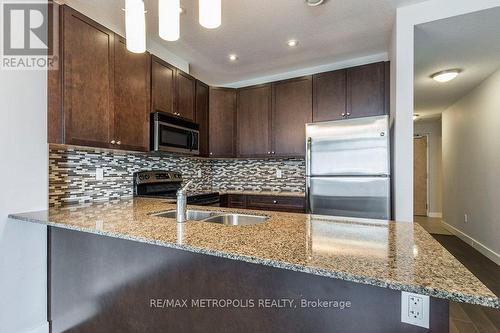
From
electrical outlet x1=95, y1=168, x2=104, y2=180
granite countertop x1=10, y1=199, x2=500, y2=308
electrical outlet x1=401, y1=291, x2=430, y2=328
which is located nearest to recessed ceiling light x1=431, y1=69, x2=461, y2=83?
granite countertop x1=10, y1=199, x2=500, y2=308

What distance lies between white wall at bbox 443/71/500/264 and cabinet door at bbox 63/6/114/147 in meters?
4.39

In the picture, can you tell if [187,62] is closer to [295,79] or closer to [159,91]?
[159,91]

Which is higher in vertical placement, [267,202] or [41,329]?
[267,202]

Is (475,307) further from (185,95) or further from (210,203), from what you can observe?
(185,95)

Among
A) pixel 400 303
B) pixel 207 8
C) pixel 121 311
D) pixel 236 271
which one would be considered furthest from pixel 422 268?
pixel 121 311

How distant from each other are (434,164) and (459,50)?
4.56m

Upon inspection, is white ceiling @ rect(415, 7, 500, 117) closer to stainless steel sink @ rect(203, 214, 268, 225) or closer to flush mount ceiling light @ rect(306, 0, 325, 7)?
flush mount ceiling light @ rect(306, 0, 325, 7)

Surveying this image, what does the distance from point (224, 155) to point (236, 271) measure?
2588 mm

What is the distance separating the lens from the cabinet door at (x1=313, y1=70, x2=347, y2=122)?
307 cm

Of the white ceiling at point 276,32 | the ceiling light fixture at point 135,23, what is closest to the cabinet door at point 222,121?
the white ceiling at point 276,32

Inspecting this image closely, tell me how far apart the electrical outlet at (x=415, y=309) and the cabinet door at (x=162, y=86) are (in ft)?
8.08

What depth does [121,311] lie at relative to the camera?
1477mm

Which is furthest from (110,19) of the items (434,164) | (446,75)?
(434,164)

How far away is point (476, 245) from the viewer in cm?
390
